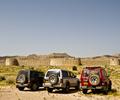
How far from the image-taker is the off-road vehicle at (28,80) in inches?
1077

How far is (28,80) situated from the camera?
27344mm

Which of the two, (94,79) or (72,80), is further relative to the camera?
(72,80)

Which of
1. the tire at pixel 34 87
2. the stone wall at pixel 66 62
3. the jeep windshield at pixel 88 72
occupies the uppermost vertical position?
the stone wall at pixel 66 62

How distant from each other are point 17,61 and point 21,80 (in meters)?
89.2

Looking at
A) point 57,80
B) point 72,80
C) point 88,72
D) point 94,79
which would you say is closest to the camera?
point 94,79

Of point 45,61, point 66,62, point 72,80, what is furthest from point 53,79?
point 45,61

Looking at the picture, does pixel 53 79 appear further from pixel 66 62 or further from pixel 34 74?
pixel 66 62

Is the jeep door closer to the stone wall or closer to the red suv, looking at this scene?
the red suv

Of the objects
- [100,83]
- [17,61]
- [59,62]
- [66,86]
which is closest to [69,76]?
[66,86]

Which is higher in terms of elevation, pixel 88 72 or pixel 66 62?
pixel 66 62

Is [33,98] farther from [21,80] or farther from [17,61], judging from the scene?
[17,61]

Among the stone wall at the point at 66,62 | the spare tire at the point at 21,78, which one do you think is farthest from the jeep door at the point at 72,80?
the stone wall at the point at 66,62

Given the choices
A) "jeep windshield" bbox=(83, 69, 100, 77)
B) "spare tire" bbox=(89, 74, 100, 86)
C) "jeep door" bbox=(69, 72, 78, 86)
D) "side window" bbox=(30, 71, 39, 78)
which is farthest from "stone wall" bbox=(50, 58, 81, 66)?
"spare tire" bbox=(89, 74, 100, 86)

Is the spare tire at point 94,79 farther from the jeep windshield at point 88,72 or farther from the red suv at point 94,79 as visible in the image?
the jeep windshield at point 88,72
